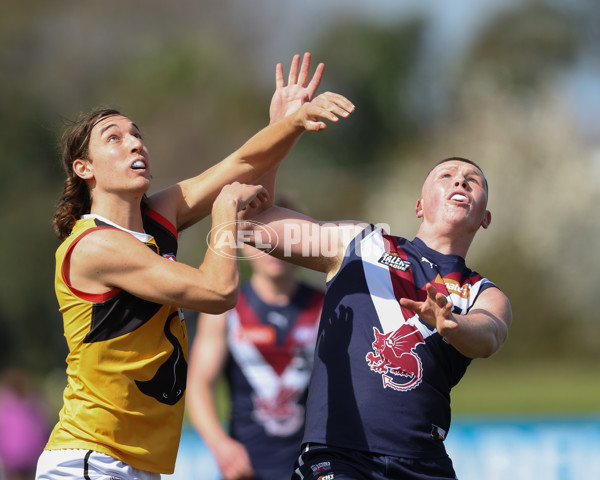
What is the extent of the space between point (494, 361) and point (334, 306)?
1331 inches

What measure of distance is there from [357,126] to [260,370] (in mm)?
45755

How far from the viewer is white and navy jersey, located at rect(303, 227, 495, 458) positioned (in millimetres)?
3943

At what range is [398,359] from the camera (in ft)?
13.1

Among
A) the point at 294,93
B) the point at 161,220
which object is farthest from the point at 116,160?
the point at 294,93

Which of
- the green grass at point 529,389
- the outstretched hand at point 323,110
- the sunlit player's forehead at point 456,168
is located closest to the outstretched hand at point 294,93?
the outstretched hand at point 323,110

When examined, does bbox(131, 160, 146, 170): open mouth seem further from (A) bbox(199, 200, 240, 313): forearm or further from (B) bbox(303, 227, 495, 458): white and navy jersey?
(B) bbox(303, 227, 495, 458): white and navy jersey

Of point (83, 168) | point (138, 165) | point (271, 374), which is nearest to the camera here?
point (138, 165)

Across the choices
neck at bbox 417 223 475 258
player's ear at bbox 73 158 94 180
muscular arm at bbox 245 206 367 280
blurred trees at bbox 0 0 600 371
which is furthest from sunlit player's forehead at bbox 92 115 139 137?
blurred trees at bbox 0 0 600 371

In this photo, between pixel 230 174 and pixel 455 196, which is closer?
pixel 455 196

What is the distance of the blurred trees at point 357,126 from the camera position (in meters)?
37.3

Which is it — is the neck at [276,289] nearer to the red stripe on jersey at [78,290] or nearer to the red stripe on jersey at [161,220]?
the red stripe on jersey at [161,220]

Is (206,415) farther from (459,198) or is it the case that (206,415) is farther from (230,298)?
(459,198)

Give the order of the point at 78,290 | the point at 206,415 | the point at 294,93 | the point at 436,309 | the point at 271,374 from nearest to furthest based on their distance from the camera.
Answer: the point at 436,309, the point at 78,290, the point at 294,93, the point at 271,374, the point at 206,415

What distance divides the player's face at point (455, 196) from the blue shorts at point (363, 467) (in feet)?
3.80
